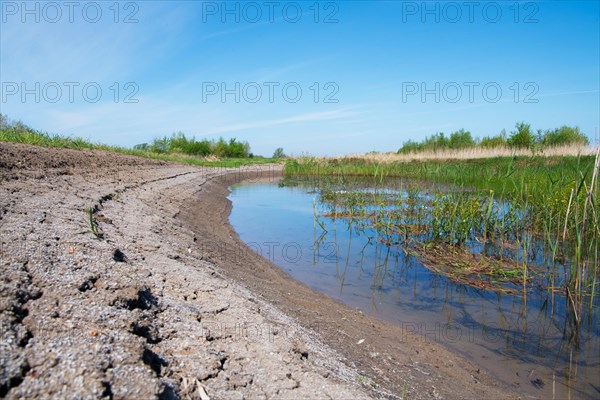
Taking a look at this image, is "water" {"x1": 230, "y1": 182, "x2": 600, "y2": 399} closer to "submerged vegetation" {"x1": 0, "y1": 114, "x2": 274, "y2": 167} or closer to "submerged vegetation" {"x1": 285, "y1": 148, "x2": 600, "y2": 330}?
"submerged vegetation" {"x1": 285, "y1": 148, "x2": 600, "y2": 330}

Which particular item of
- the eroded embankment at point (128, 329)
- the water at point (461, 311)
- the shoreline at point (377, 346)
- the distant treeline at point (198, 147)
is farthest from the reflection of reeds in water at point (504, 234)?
the distant treeline at point (198, 147)

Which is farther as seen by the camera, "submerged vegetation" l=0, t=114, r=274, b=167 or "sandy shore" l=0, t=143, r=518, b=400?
"submerged vegetation" l=0, t=114, r=274, b=167

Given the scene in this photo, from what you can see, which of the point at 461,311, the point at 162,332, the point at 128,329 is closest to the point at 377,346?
the point at 461,311

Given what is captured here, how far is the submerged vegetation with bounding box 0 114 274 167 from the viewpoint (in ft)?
→ 31.1

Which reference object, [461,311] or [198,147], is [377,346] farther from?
[198,147]

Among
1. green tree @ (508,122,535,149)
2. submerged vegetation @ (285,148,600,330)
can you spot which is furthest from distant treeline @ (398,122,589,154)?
submerged vegetation @ (285,148,600,330)

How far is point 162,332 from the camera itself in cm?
196

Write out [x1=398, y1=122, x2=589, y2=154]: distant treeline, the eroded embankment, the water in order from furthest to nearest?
[x1=398, y1=122, x2=589, y2=154]: distant treeline → the water → the eroded embankment

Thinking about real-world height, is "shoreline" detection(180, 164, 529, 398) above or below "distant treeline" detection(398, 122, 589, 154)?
below

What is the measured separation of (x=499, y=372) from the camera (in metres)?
2.99

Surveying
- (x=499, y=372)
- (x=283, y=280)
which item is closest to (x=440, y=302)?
(x=499, y=372)

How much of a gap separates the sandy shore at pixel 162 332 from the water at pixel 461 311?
1.18ft

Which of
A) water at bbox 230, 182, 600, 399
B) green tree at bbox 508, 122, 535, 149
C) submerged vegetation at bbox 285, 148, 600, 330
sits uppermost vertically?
green tree at bbox 508, 122, 535, 149

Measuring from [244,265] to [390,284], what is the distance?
2061 mm
